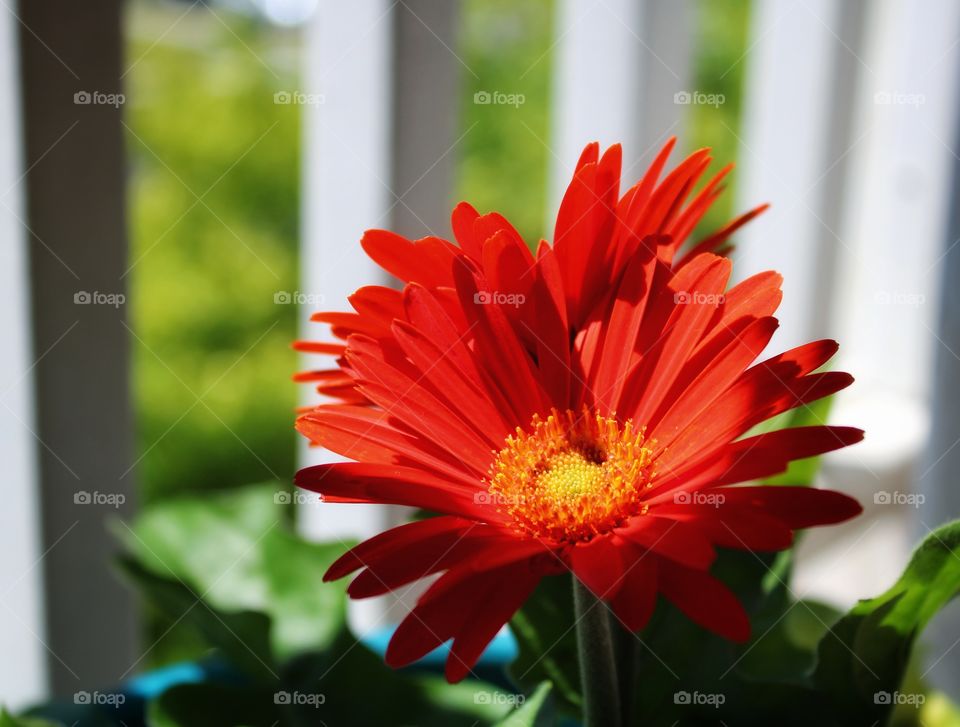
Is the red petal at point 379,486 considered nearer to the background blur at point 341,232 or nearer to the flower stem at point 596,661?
the flower stem at point 596,661

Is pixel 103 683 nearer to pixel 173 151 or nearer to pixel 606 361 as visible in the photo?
pixel 606 361

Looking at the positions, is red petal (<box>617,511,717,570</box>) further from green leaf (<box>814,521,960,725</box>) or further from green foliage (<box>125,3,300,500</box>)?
green foliage (<box>125,3,300,500</box>)

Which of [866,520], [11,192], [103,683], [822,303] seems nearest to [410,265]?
[11,192]

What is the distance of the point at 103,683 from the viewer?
27.0 inches

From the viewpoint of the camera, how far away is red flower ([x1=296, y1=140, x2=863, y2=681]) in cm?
27

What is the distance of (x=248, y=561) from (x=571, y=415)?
259 mm

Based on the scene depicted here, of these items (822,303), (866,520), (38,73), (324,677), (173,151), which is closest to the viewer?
(324,677)

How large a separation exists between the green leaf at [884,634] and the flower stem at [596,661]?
0.09m

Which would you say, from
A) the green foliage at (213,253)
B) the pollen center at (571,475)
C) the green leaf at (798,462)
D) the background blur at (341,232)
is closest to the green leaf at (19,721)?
the background blur at (341,232)

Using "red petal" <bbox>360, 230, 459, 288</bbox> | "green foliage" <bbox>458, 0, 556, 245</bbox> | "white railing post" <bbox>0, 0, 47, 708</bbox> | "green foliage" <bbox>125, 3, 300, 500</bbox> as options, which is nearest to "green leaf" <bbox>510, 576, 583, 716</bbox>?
"red petal" <bbox>360, 230, 459, 288</bbox>

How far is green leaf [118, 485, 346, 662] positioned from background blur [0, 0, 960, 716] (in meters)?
0.05

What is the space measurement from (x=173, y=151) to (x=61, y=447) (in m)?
2.26

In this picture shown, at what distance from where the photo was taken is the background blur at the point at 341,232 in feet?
1.95

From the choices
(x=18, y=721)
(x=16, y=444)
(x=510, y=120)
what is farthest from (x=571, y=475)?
(x=510, y=120)
